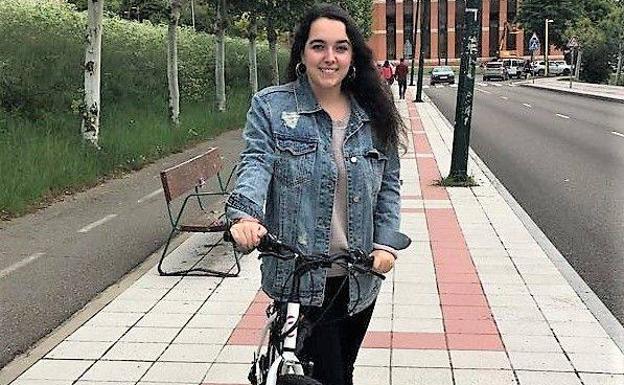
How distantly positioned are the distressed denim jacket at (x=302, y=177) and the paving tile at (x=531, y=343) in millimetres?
2498

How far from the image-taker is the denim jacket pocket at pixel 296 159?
114 inches

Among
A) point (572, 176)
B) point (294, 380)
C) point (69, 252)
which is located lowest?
point (572, 176)

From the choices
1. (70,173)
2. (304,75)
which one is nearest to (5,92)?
(70,173)

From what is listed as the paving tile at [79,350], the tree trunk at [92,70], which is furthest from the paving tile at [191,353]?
the tree trunk at [92,70]

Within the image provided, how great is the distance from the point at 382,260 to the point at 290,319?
1.21ft

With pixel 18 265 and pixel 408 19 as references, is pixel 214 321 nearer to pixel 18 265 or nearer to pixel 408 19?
pixel 18 265

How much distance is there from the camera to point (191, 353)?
522cm

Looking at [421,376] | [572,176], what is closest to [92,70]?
[572,176]

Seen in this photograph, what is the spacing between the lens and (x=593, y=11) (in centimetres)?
8869

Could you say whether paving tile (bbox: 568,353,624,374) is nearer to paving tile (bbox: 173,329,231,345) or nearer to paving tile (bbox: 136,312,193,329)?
paving tile (bbox: 173,329,231,345)

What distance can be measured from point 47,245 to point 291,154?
6433 millimetres

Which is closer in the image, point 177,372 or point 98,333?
point 177,372

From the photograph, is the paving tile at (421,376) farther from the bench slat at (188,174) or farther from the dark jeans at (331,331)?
the bench slat at (188,174)

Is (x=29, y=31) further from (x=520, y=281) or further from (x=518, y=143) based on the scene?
(x=520, y=281)
